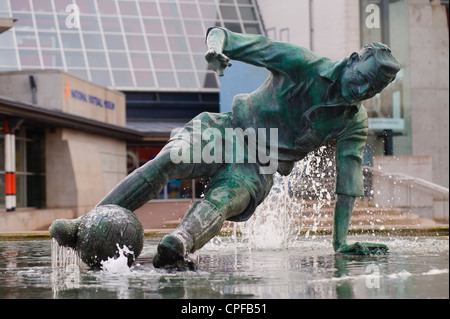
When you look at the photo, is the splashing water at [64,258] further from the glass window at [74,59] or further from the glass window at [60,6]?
the glass window at [60,6]

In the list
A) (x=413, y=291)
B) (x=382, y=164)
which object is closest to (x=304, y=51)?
(x=413, y=291)

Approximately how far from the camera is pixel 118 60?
34719mm

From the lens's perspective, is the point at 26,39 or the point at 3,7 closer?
the point at 26,39

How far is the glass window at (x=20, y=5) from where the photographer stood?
1347 inches

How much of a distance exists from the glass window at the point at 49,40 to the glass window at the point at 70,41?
0.35m

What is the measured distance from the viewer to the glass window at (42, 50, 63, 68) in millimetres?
32906

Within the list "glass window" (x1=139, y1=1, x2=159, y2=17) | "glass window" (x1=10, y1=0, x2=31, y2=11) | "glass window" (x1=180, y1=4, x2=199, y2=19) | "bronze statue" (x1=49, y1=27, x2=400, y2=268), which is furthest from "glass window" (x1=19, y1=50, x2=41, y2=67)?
"bronze statue" (x1=49, y1=27, x2=400, y2=268)

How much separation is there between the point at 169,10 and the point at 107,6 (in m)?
3.12

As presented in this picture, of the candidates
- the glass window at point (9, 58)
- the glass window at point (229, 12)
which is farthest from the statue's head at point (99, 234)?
the glass window at point (229, 12)

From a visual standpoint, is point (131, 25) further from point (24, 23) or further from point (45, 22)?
point (24, 23)

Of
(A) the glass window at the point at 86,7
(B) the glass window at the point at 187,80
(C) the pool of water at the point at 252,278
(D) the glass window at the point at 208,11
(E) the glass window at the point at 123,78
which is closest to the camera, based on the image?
(C) the pool of water at the point at 252,278

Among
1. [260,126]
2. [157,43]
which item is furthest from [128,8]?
[260,126]

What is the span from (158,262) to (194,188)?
28.2 m
